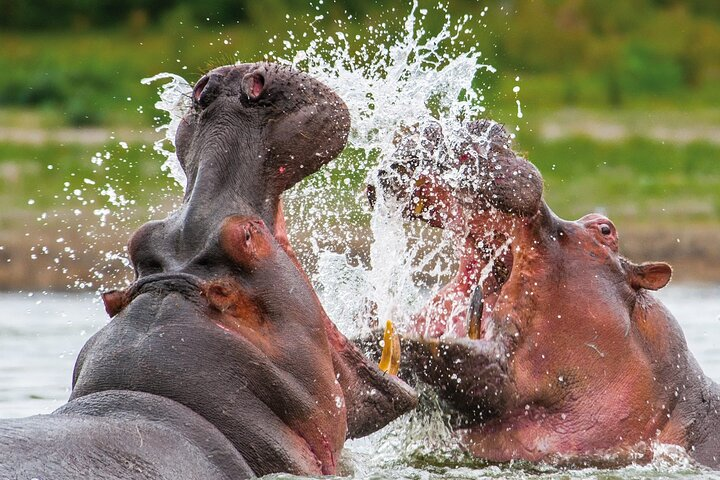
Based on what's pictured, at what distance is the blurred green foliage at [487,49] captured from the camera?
2381 centimetres

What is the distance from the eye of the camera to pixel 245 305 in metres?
4.33

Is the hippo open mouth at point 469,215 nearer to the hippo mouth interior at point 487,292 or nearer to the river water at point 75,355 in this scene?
the hippo mouth interior at point 487,292

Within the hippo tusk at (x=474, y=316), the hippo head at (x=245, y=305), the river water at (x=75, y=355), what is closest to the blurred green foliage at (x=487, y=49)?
the river water at (x=75, y=355)

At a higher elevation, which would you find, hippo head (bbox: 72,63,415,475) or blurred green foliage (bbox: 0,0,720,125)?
blurred green foliage (bbox: 0,0,720,125)

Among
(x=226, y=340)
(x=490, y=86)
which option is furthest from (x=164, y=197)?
(x=226, y=340)

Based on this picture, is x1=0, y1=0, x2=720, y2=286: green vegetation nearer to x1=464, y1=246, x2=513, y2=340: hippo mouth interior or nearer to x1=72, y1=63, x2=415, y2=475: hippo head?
x1=464, y1=246, x2=513, y2=340: hippo mouth interior

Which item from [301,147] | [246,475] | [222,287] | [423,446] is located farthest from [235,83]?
[423,446]

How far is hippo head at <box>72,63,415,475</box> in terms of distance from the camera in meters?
4.18

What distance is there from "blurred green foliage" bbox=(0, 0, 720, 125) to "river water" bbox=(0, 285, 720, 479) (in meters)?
9.79

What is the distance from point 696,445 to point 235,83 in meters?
2.48

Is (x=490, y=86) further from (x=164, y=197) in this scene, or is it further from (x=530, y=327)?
(x=530, y=327)

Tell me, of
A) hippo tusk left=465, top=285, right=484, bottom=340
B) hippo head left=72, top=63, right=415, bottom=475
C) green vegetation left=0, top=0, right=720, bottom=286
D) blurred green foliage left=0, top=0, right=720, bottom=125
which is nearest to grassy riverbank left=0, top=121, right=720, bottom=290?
green vegetation left=0, top=0, right=720, bottom=286

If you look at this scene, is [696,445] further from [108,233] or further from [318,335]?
[108,233]

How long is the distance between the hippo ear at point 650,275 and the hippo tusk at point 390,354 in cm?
124
